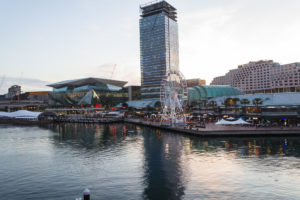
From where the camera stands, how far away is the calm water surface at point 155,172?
83.3ft

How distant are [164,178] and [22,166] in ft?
71.5

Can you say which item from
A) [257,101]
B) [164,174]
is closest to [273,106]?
[257,101]

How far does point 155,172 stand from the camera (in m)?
32.7

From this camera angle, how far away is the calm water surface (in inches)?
999

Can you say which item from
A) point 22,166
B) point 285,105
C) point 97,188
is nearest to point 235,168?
point 97,188

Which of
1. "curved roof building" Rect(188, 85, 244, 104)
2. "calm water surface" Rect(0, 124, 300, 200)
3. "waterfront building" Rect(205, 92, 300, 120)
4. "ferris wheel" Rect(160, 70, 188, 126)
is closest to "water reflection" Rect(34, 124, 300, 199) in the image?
"calm water surface" Rect(0, 124, 300, 200)

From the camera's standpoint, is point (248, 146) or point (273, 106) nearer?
point (248, 146)

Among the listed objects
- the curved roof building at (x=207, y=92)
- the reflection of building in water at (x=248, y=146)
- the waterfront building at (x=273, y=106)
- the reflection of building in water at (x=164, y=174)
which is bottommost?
the reflection of building in water at (x=164, y=174)

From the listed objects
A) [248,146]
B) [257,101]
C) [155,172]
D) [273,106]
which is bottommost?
[155,172]

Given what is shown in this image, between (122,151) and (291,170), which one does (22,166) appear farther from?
(291,170)

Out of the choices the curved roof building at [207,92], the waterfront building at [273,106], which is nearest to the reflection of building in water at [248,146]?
the waterfront building at [273,106]

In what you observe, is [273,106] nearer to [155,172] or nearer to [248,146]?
[248,146]

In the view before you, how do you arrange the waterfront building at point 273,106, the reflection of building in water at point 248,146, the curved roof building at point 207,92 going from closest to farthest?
the reflection of building in water at point 248,146 < the waterfront building at point 273,106 < the curved roof building at point 207,92

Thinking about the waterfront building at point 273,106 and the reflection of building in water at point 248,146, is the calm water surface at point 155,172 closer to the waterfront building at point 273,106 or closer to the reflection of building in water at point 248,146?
the reflection of building in water at point 248,146
